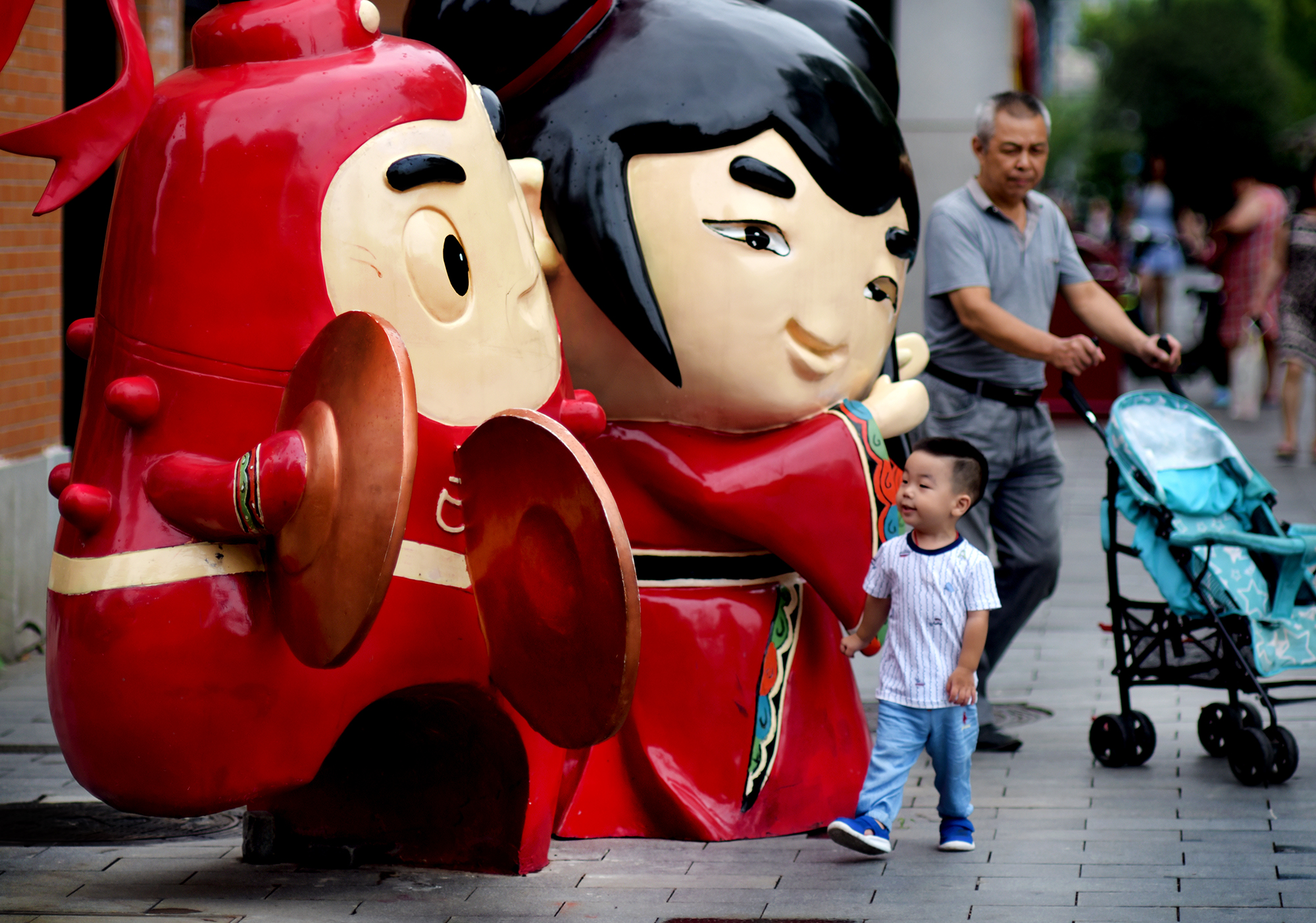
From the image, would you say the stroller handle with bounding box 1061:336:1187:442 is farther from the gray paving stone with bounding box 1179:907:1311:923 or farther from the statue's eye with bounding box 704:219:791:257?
the gray paving stone with bounding box 1179:907:1311:923

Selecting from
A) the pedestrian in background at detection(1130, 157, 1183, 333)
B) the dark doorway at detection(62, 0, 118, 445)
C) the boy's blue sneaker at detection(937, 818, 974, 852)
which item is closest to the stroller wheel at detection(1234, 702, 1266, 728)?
the boy's blue sneaker at detection(937, 818, 974, 852)

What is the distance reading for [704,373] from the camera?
458cm

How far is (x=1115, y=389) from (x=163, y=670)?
12049mm

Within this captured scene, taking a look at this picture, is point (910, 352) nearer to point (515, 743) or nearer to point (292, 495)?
point (515, 743)

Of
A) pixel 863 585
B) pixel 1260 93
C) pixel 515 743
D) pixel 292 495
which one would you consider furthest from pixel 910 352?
pixel 1260 93

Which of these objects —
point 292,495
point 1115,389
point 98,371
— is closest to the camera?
point 292,495

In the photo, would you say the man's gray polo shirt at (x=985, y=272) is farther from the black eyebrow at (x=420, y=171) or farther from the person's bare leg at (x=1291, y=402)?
the person's bare leg at (x=1291, y=402)

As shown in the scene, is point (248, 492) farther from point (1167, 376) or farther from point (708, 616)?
point (1167, 376)

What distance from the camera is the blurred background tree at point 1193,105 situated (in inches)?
1742

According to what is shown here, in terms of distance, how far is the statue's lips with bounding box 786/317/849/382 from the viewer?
464 centimetres

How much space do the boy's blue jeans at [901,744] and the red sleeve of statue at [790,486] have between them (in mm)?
311

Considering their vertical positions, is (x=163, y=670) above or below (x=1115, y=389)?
above

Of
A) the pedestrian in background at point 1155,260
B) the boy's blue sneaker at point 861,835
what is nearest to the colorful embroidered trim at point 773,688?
the boy's blue sneaker at point 861,835

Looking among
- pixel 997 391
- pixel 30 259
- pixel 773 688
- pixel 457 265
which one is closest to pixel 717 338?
pixel 457 265
